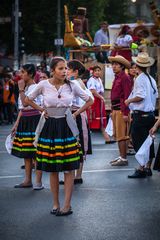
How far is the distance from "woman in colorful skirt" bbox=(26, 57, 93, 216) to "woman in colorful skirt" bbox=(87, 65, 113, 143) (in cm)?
887

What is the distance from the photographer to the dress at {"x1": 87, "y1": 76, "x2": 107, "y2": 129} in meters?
18.8

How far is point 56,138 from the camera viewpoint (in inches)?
347

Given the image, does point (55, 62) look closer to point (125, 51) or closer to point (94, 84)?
point (94, 84)

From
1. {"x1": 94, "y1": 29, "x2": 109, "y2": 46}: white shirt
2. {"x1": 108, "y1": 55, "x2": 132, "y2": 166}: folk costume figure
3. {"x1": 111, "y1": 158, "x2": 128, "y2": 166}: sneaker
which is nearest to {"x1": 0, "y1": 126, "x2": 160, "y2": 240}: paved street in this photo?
{"x1": 111, "y1": 158, "x2": 128, "y2": 166}: sneaker

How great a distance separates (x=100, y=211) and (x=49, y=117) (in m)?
1.19

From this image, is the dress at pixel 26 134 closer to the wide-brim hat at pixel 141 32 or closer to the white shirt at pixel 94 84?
the white shirt at pixel 94 84

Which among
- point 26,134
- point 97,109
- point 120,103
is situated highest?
point 120,103

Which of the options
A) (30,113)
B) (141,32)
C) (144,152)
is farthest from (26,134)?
(141,32)

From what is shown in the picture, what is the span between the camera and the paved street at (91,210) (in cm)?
777

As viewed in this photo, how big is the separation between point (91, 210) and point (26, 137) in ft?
7.10

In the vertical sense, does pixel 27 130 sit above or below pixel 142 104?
below

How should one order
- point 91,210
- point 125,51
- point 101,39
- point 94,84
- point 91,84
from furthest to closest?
point 101,39, point 125,51, point 94,84, point 91,84, point 91,210

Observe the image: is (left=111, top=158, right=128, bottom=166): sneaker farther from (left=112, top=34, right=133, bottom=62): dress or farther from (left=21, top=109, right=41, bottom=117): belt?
(left=112, top=34, right=133, bottom=62): dress

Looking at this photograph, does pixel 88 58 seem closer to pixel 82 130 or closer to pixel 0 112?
pixel 0 112
